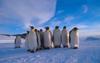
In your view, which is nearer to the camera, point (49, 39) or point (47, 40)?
point (47, 40)

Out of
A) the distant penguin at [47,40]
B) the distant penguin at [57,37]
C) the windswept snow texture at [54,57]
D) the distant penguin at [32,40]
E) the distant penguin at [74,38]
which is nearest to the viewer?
the windswept snow texture at [54,57]

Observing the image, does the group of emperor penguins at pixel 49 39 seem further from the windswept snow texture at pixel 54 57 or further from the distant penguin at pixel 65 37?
the windswept snow texture at pixel 54 57

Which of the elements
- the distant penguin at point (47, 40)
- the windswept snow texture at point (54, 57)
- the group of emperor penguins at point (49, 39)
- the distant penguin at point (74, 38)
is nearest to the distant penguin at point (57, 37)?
the group of emperor penguins at point (49, 39)

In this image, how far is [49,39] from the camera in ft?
53.6

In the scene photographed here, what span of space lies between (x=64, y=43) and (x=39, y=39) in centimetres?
273

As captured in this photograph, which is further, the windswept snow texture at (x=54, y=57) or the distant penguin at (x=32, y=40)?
the distant penguin at (x=32, y=40)

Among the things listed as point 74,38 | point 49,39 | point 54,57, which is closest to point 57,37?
point 49,39

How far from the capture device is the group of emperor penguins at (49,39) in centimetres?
1488

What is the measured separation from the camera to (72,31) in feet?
54.6

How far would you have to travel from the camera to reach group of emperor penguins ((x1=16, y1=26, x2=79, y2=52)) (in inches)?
586

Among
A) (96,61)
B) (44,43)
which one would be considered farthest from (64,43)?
(96,61)

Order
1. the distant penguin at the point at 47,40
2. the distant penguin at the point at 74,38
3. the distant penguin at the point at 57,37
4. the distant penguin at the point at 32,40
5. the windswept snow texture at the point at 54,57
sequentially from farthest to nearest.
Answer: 1. the distant penguin at the point at 57,37
2. the distant penguin at the point at 74,38
3. the distant penguin at the point at 47,40
4. the distant penguin at the point at 32,40
5. the windswept snow texture at the point at 54,57

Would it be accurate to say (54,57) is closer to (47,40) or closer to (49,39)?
(47,40)

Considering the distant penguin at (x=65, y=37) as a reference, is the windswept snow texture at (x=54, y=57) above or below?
below
